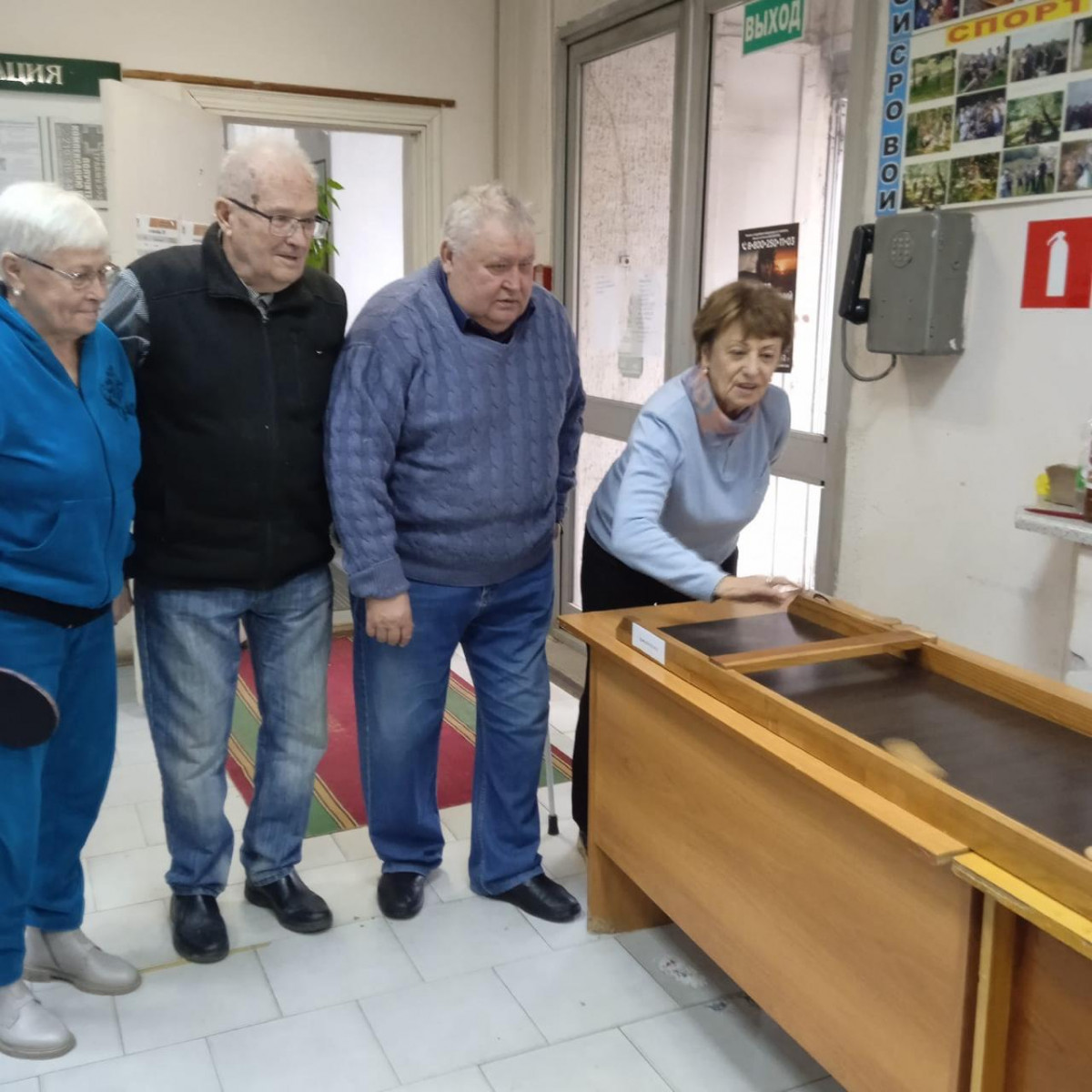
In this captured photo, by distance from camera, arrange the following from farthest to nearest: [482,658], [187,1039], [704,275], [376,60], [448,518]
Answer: [376,60] < [704,275] < [482,658] < [448,518] < [187,1039]

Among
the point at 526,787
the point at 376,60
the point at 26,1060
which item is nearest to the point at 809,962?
the point at 526,787

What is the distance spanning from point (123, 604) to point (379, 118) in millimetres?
2600

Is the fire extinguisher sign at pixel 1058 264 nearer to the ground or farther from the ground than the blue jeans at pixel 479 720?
farther from the ground

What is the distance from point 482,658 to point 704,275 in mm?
1653

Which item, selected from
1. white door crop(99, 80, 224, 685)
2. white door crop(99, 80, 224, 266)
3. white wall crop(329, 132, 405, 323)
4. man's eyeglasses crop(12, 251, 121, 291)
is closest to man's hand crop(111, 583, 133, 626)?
man's eyeglasses crop(12, 251, 121, 291)

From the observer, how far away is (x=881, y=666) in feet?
6.01

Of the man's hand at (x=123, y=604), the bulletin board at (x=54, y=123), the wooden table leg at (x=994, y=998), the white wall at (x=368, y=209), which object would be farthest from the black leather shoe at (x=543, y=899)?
the white wall at (x=368, y=209)

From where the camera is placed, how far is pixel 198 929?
2.20 meters

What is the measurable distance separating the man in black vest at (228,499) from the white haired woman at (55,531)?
0.10 metres

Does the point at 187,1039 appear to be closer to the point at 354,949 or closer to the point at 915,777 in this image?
the point at 354,949

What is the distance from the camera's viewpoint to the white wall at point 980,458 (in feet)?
7.23

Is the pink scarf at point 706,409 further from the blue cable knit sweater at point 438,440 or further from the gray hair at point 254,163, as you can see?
the gray hair at point 254,163

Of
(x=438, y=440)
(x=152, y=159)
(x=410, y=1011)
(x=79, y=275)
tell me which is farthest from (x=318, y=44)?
(x=410, y=1011)

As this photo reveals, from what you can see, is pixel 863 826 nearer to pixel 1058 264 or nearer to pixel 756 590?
pixel 756 590
